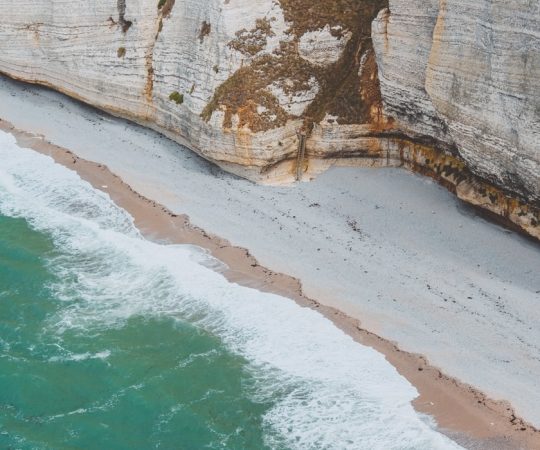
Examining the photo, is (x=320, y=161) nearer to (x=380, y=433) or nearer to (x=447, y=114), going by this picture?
(x=447, y=114)

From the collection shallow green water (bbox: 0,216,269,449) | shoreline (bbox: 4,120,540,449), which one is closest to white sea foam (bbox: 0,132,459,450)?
shoreline (bbox: 4,120,540,449)

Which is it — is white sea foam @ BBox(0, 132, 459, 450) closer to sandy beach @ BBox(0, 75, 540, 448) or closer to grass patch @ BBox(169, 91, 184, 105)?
sandy beach @ BBox(0, 75, 540, 448)

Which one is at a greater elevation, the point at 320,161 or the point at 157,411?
the point at 320,161

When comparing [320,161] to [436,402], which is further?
[320,161]

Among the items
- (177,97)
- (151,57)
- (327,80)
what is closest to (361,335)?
(327,80)

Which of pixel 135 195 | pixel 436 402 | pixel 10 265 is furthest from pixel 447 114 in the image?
pixel 10 265

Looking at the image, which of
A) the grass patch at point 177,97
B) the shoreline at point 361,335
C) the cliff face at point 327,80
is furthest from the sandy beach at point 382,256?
the grass patch at point 177,97

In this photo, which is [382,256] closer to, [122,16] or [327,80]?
[327,80]

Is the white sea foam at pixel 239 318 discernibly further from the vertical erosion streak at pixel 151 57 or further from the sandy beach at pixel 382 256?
the vertical erosion streak at pixel 151 57
